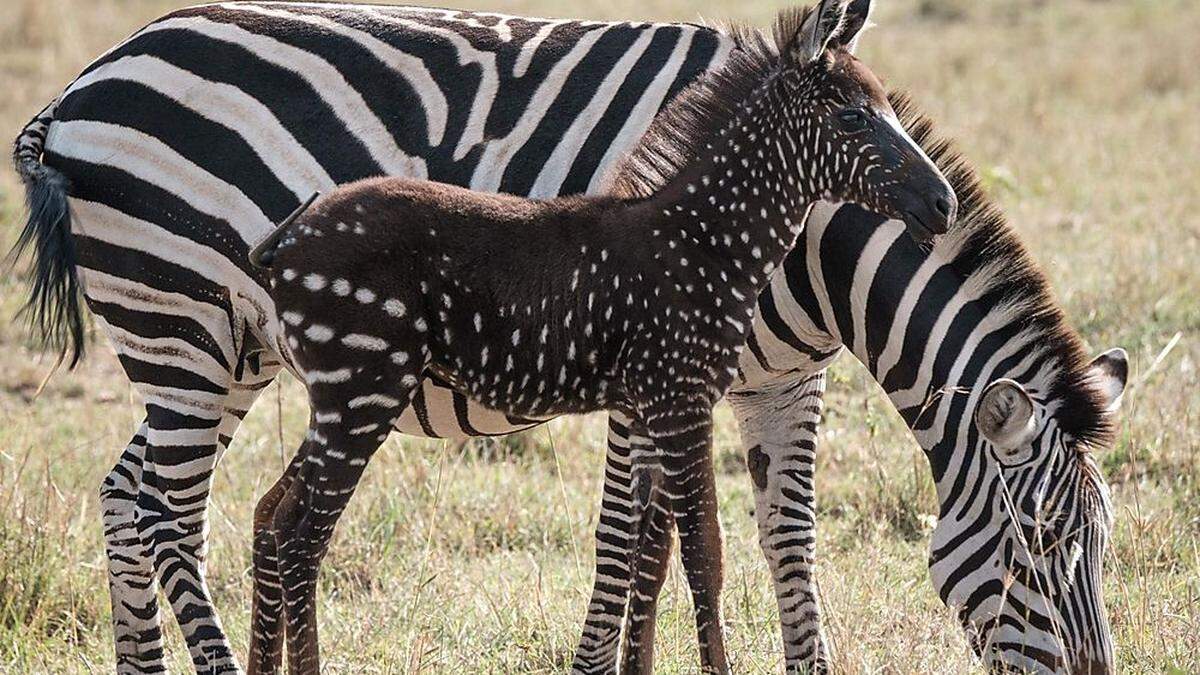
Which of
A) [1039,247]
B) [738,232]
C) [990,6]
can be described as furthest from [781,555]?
[990,6]

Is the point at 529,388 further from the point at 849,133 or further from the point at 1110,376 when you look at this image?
the point at 1110,376

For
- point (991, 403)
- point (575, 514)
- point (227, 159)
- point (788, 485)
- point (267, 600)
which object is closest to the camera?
point (991, 403)

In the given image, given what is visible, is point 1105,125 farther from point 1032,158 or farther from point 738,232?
point 738,232

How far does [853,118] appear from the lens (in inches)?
181

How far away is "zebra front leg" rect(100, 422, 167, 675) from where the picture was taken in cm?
572

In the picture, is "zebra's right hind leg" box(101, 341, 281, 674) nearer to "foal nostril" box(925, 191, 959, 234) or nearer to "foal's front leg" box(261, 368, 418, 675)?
"foal's front leg" box(261, 368, 418, 675)

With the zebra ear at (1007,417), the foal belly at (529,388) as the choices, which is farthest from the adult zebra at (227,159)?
the zebra ear at (1007,417)

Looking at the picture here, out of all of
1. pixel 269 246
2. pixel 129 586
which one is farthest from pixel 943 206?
pixel 129 586

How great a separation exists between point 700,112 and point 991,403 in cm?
130

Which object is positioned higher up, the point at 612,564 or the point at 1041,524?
the point at 1041,524

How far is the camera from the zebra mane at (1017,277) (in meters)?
4.61

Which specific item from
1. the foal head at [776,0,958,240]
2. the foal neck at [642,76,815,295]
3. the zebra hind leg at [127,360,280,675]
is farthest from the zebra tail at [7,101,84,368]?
the foal head at [776,0,958,240]

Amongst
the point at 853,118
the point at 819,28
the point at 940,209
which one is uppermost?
the point at 819,28

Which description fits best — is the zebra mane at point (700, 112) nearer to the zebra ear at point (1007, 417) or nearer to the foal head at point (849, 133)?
the foal head at point (849, 133)
